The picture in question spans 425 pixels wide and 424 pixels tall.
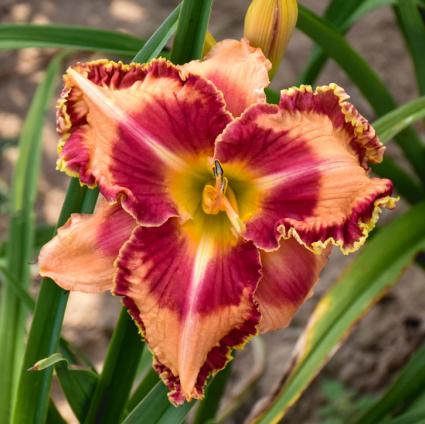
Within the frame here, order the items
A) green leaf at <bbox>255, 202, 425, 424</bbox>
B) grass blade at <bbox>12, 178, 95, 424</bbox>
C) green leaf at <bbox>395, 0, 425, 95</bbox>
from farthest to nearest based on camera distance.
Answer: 1. green leaf at <bbox>395, 0, 425, 95</bbox>
2. green leaf at <bbox>255, 202, 425, 424</bbox>
3. grass blade at <bbox>12, 178, 95, 424</bbox>

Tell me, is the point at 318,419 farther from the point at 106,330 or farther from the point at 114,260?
the point at 114,260

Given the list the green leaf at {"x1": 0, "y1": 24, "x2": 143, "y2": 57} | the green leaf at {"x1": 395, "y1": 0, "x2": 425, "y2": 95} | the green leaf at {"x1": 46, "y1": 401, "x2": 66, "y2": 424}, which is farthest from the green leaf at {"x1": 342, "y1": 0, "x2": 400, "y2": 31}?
the green leaf at {"x1": 46, "y1": 401, "x2": 66, "y2": 424}

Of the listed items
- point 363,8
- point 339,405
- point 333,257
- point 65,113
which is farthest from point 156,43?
point 333,257

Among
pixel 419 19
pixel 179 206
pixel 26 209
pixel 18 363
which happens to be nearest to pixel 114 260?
pixel 179 206

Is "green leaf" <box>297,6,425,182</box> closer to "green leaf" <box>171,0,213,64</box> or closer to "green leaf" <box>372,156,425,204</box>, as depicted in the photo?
"green leaf" <box>372,156,425,204</box>

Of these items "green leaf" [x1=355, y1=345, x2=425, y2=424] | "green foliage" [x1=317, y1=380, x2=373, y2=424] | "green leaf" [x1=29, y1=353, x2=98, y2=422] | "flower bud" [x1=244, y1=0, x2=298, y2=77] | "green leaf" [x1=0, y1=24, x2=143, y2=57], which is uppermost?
"green leaf" [x1=0, y1=24, x2=143, y2=57]

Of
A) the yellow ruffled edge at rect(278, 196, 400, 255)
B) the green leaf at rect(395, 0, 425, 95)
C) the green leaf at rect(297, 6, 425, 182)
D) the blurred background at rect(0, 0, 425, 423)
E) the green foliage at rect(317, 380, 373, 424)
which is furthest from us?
the blurred background at rect(0, 0, 425, 423)

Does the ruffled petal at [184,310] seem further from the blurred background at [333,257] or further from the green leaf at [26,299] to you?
the blurred background at [333,257]
